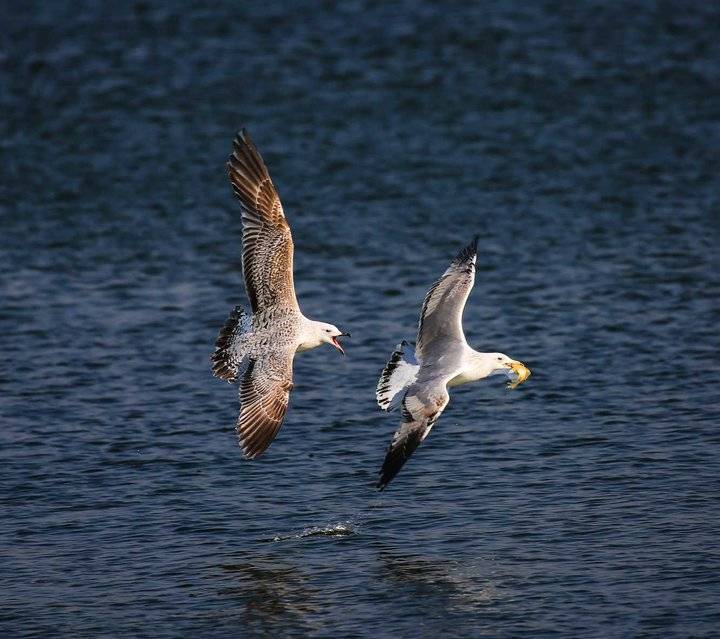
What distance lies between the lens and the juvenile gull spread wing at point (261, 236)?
16219 mm

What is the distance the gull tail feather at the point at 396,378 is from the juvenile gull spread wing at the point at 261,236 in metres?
1.56

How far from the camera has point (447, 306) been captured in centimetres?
1488

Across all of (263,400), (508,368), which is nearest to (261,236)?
(263,400)

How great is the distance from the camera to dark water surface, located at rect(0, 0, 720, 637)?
14.2 m

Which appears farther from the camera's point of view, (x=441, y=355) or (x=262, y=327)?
(x=262, y=327)

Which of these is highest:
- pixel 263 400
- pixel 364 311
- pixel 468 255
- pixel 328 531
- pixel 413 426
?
pixel 468 255

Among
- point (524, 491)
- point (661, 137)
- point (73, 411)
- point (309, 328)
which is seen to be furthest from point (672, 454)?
point (661, 137)

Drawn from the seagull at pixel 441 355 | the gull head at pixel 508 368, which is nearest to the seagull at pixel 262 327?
the seagull at pixel 441 355

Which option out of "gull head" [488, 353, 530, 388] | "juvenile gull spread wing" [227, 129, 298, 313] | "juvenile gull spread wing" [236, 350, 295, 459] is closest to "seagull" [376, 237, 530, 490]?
"gull head" [488, 353, 530, 388]

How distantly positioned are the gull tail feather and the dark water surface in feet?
4.45

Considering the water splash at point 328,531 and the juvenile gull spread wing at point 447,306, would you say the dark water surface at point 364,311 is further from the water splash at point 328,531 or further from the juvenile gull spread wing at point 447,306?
the juvenile gull spread wing at point 447,306

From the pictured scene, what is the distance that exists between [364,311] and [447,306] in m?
6.77

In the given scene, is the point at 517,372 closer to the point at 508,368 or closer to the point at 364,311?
the point at 508,368

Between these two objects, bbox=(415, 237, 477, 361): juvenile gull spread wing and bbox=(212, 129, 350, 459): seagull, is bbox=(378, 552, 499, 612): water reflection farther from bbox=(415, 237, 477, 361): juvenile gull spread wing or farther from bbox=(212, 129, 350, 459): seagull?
bbox=(415, 237, 477, 361): juvenile gull spread wing
